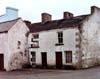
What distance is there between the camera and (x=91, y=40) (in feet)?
97.4

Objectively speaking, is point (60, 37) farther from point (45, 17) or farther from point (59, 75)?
point (59, 75)

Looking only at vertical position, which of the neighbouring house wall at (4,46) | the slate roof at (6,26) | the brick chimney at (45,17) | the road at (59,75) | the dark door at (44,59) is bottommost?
the road at (59,75)

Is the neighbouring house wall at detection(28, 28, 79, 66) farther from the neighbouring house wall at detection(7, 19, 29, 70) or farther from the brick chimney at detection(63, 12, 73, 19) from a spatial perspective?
the brick chimney at detection(63, 12, 73, 19)

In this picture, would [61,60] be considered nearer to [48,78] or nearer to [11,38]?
[11,38]

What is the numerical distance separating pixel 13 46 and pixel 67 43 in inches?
272

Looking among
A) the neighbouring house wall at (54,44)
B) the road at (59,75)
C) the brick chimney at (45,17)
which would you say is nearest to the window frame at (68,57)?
the neighbouring house wall at (54,44)

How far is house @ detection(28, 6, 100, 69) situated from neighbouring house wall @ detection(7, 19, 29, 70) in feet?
3.18

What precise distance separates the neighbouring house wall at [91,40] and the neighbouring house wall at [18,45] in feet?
27.3

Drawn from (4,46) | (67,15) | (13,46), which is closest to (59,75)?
(13,46)

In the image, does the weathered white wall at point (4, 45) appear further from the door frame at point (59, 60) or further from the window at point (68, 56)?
the window at point (68, 56)

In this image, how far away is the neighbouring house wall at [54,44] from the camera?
27592 mm

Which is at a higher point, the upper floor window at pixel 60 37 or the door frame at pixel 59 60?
the upper floor window at pixel 60 37

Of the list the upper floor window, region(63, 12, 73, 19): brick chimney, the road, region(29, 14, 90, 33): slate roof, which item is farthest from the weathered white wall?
region(63, 12, 73, 19): brick chimney

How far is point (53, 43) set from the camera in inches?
1176
